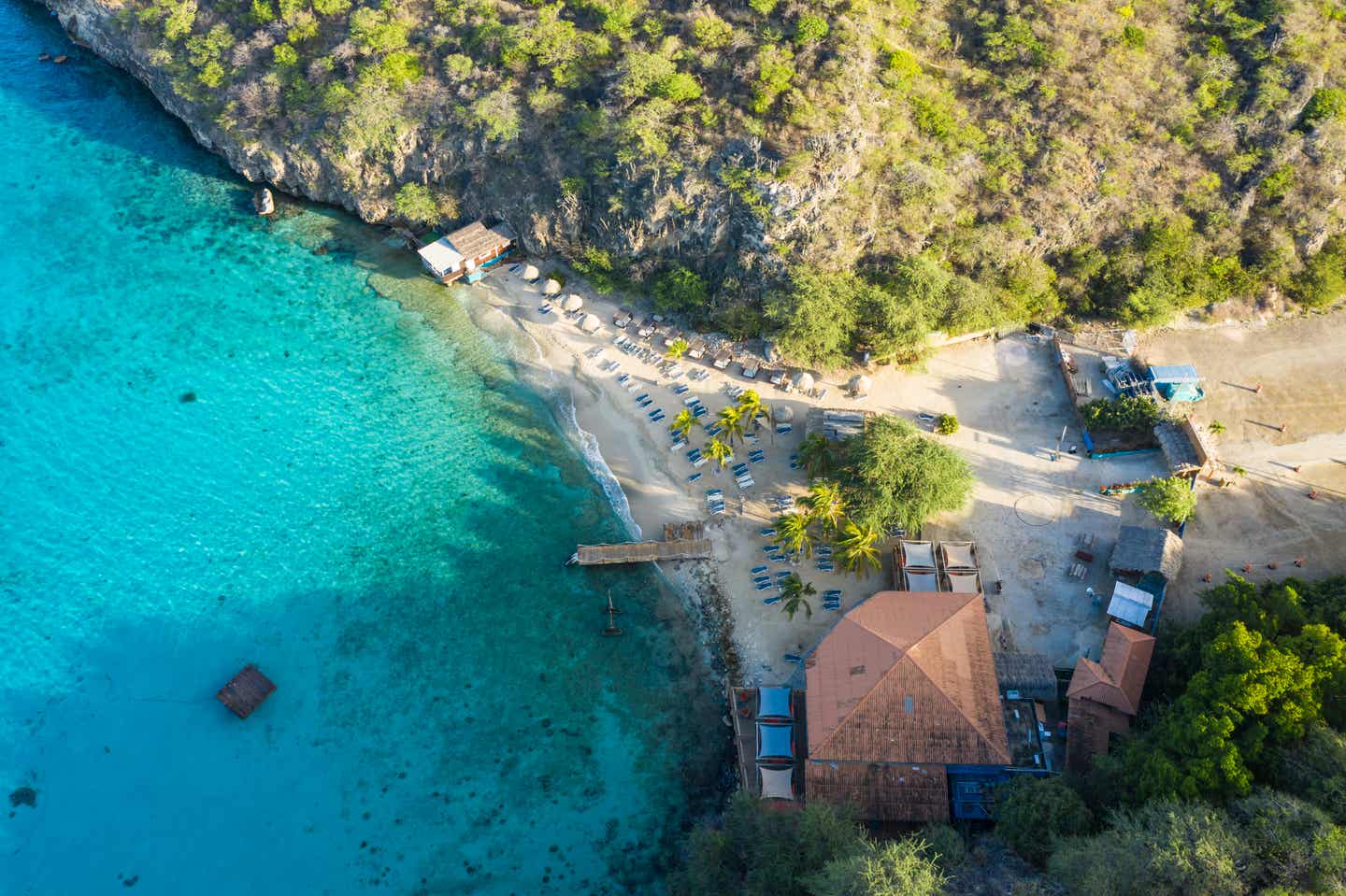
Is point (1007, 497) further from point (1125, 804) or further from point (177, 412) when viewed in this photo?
point (177, 412)

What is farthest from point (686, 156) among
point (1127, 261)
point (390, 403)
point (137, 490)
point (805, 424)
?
point (137, 490)

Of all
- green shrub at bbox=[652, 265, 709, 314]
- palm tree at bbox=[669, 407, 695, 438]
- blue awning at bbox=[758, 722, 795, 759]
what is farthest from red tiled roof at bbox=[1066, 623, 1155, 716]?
green shrub at bbox=[652, 265, 709, 314]

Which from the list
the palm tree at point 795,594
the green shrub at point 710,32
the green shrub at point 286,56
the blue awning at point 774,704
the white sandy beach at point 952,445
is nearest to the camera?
the blue awning at point 774,704

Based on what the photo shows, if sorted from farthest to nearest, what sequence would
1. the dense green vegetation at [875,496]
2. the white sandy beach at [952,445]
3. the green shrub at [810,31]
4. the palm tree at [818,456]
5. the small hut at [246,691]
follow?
the green shrub at [810,31] < the palm tree at [818,456] < the dense green vegetation at [875,496] < the white sandy beach at [952,445] < the small hut at [246,691]

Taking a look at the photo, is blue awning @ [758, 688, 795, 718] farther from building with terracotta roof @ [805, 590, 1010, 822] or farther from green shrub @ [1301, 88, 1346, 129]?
green shrub @ [1301, 88, 1346, 129]

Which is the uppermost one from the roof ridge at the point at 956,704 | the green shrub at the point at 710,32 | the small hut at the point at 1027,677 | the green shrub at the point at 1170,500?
the green shrub at the point at 710,32

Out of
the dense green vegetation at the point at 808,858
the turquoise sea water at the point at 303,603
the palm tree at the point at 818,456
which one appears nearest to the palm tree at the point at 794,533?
the palm tree at the point at 818,456

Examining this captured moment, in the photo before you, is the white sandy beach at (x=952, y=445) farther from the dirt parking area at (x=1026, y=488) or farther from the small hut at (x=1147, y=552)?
the small hut at (x=1147, y=552)

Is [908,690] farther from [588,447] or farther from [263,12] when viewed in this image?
[263,12]
